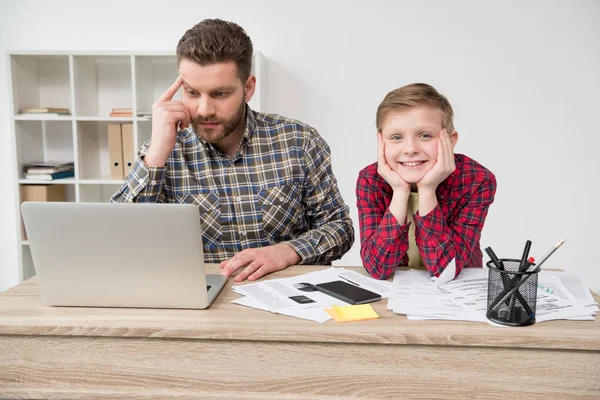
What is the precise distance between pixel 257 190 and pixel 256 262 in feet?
1.47

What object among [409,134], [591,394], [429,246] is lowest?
[591,394]

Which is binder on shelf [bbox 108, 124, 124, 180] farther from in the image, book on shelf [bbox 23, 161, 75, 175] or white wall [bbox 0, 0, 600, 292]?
white wall [bbox 0, 0, 600, 292]

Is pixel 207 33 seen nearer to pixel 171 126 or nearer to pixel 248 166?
pixel 171 126

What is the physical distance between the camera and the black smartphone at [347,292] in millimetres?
1084

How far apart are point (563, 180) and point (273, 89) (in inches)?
79.8

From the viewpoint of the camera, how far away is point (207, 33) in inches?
60.9

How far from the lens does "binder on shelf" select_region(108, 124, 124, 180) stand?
3164 mm

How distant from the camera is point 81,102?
10.5 ft

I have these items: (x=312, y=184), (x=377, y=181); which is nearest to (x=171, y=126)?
(x=312, y=184)

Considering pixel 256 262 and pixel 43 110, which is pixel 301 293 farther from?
pixel 43 110

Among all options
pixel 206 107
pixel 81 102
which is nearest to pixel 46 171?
pixel 81 102

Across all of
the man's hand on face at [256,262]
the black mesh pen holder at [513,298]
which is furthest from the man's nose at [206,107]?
the black mesh pen holder at [513,298]

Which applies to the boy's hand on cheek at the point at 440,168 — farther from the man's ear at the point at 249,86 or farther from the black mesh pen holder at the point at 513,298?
the man's ear at the point at 249,86

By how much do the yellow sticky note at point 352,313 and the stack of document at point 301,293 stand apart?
0.02m
